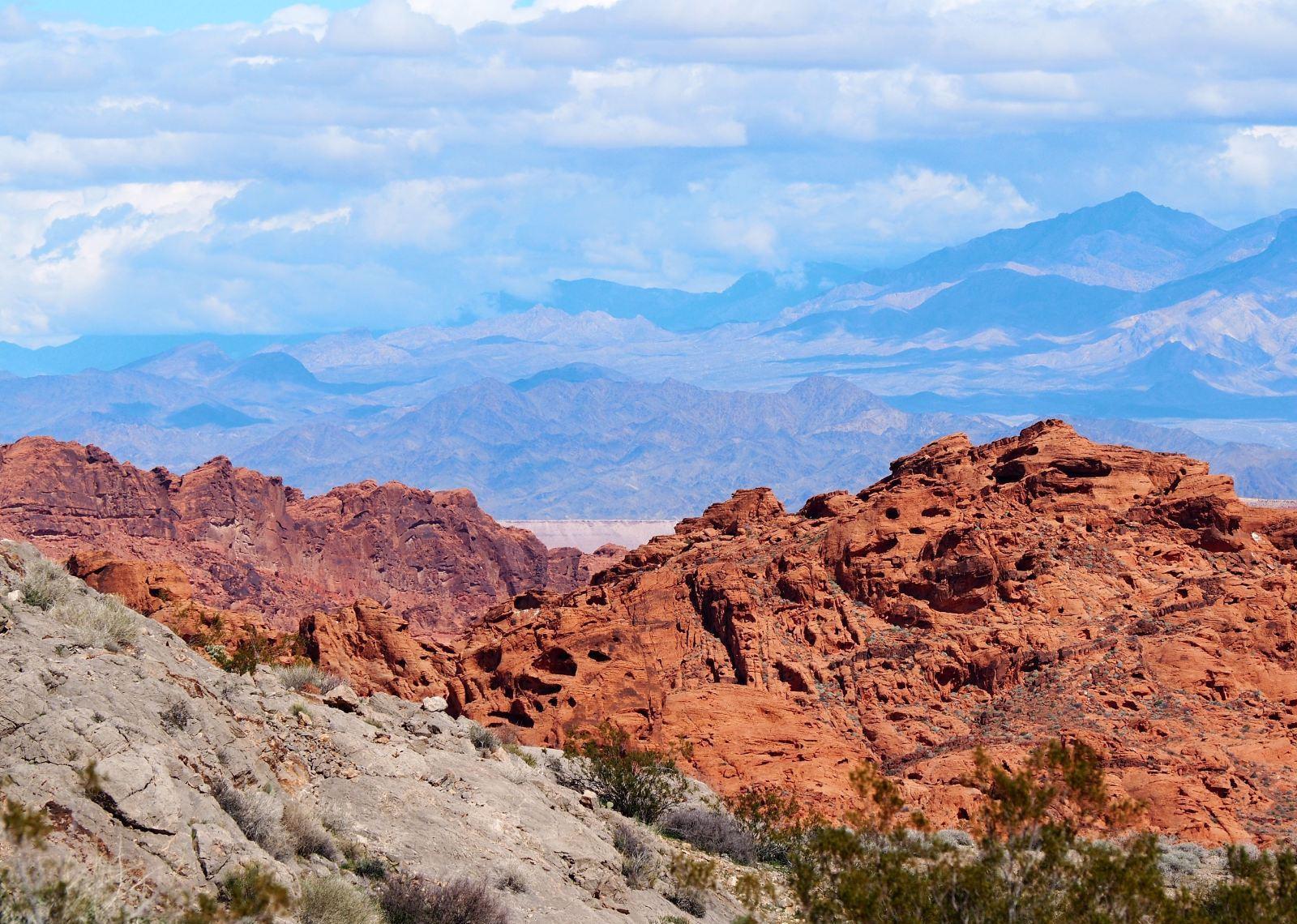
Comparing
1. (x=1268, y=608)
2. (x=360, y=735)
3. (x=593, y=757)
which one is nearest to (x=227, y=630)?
(x=593, y=757)

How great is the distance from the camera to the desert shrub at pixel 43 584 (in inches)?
958

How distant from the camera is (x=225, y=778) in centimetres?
2102

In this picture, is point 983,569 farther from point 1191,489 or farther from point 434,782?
point 434,782

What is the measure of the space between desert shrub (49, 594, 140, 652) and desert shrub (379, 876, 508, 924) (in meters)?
5.08

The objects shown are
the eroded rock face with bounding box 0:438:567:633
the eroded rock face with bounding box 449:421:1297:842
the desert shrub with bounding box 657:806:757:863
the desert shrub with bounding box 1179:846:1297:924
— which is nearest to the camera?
the desert shrub with bounding box 1179:846:1297:924

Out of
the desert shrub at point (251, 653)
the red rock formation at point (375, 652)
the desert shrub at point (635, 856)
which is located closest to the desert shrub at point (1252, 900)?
the desert shrub at point (635, 856)

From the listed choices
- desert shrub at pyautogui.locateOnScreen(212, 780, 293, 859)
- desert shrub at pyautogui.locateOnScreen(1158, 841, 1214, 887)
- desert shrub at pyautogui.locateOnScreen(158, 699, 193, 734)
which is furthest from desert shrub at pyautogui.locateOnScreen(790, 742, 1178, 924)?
desert shrub at pyautogui.locateOnScreen(1158, 841, 1214, 887)

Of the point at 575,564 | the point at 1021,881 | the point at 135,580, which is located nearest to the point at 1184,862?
the point at 1021,881

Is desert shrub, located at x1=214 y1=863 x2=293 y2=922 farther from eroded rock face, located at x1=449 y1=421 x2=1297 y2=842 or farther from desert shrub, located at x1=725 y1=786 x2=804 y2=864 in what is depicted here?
eroded rock face, located at x1=449 y1=421 x2=1297 y2=842

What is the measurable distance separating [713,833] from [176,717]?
42.4ft

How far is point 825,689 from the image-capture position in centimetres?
4703

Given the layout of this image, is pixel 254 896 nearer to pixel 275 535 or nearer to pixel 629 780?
pixel 629 780

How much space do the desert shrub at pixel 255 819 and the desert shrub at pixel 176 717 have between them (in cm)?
109

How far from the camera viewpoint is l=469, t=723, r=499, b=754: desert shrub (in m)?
31.8
